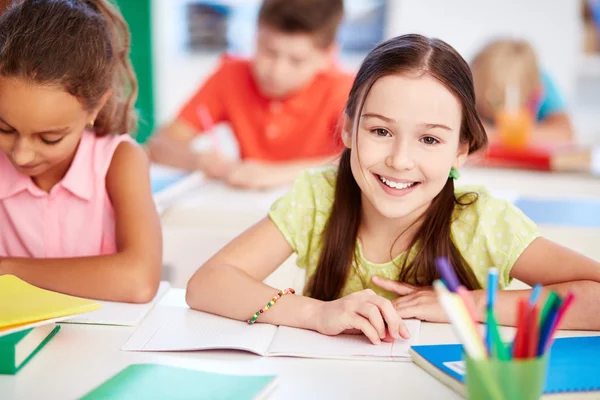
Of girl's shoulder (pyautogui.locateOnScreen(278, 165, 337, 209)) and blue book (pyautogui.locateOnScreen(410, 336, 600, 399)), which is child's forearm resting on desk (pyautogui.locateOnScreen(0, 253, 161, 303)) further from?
blue book (pyautogui.locateOnScreen(410, 336, 600, 399))

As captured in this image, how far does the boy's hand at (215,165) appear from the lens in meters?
2.21

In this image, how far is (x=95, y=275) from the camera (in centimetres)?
122

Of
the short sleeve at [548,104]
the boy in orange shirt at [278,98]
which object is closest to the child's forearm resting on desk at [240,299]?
the boy in orange shirt at [278,98]

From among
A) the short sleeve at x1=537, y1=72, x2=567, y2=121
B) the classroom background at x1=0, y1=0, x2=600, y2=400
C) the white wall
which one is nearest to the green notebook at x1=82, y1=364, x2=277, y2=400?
the classroom background at x1=0, y1=0, x2=600, y2=400

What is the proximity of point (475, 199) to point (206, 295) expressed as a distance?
1.45 feet

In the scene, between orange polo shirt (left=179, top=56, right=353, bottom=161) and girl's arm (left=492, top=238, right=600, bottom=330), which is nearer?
girl's arm (left=492, top=238, right=600, bottom=330)

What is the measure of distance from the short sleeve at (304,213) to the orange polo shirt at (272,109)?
1.23 meters

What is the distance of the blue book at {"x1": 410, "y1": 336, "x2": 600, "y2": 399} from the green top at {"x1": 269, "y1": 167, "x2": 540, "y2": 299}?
0.72 ft

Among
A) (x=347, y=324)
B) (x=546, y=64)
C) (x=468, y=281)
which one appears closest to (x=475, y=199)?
(x=468, y=281)

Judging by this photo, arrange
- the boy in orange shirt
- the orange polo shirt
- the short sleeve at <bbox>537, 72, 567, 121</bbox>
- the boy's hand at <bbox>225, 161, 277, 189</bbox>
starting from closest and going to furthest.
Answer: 1. the boy's hand at <bbox>225, 161, 277, 189</bbox>
2. the boy in orange shirt
3. the orange polo shirt
4. the short sleeve at <bbox>537, 72, 567, 121</bbox>

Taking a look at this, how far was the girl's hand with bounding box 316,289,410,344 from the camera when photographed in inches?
39.4

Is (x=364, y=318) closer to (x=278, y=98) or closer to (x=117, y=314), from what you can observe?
(x=117, y=314)

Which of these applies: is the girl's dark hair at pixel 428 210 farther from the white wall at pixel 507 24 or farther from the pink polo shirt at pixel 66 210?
the white wall at pixel 507 24

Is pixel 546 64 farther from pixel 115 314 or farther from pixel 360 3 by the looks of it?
pixel 115 314
